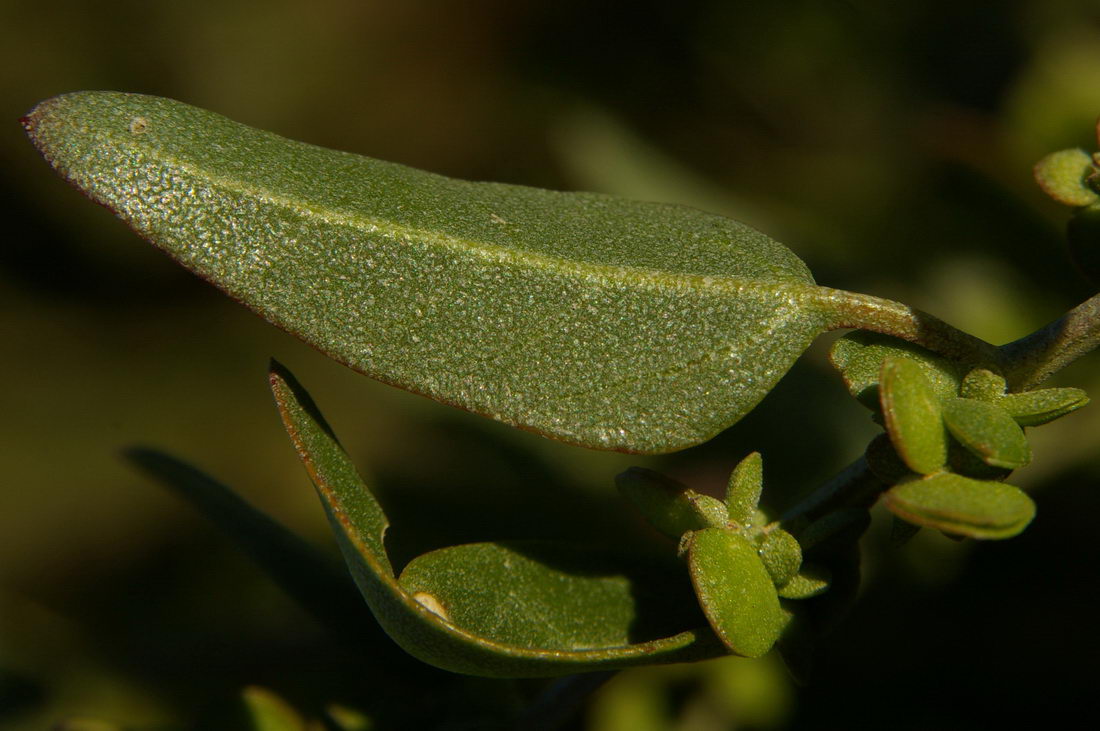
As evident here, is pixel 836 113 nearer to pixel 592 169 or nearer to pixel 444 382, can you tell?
pixel 592 169

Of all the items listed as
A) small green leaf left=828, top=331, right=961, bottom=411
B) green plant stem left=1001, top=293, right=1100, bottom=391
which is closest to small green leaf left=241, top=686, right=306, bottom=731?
small green leaf left=828, top=331, right=961, bottom=411

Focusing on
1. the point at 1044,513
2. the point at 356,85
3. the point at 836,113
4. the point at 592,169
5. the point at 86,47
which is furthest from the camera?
the point at 356,85

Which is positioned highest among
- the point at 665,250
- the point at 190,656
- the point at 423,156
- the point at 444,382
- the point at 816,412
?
the point at 665,250

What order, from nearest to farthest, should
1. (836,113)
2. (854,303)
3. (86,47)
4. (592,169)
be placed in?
(854,303) < (592,169) < (836,113) < (86,47)

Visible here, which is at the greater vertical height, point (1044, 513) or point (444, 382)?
point (444, 382)

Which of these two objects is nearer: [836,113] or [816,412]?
[816,412]

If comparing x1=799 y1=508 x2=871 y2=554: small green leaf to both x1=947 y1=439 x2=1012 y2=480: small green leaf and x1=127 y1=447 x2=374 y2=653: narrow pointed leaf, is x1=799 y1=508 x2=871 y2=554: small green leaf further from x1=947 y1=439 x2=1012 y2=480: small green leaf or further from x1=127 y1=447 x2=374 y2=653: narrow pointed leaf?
x1=127 y1=447 x2=374 y2=653: narrow pointed leaf

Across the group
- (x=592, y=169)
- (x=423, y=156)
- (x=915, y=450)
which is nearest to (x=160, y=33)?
(x=423, y=156)

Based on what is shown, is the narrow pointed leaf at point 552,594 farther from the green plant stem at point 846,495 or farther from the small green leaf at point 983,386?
the small green leaf at point 983,386
